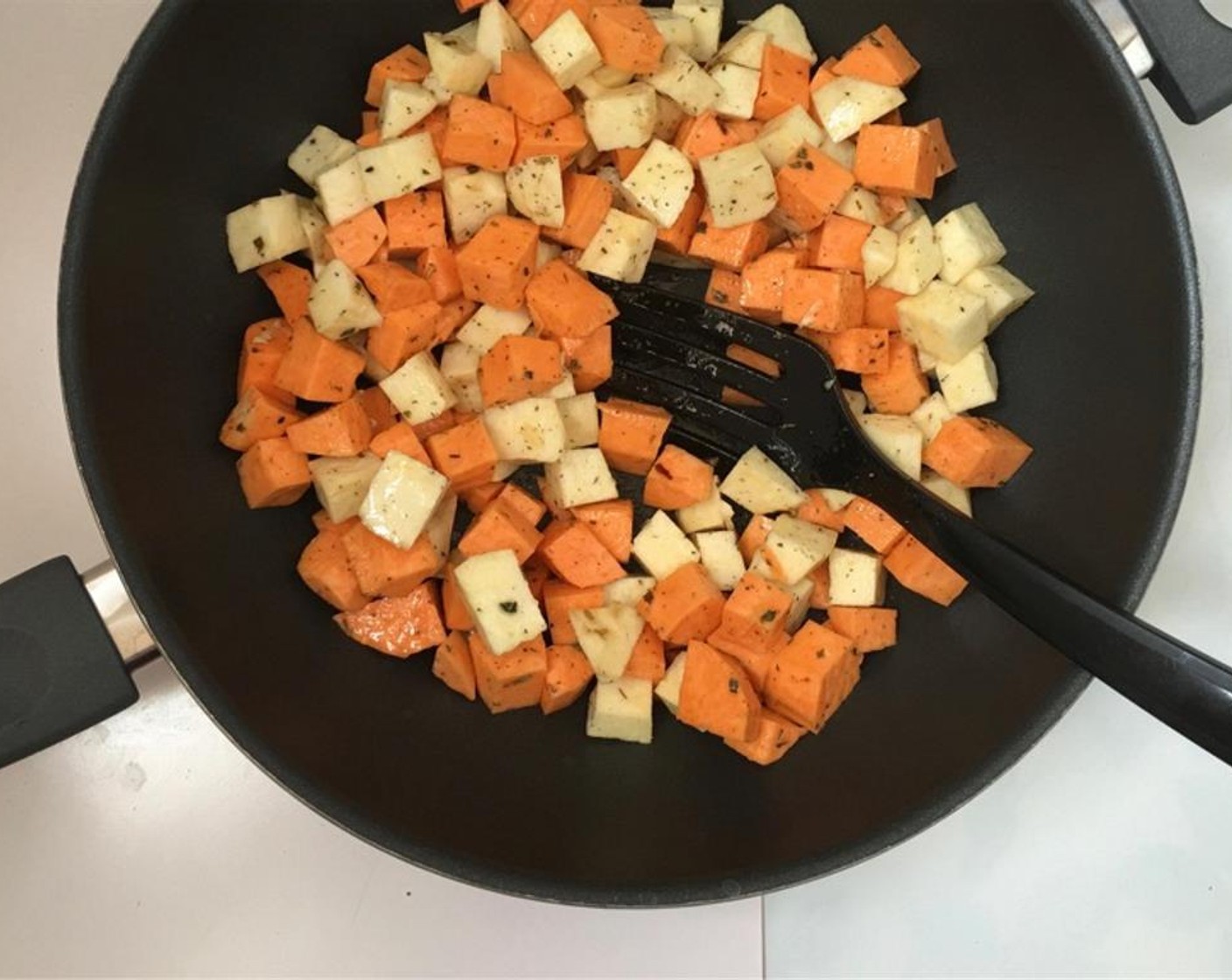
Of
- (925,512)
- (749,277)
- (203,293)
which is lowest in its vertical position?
(925,512)

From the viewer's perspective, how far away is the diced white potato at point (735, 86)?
1.26 metres

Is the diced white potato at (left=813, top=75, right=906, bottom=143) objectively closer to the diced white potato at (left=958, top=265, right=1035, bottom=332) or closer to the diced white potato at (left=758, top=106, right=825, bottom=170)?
the diced white potato at (left=758, top=106, right=825, bottom=170)

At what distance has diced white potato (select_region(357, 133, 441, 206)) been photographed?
47.2 inches

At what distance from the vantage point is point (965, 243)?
1.24m

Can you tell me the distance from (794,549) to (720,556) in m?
0.09

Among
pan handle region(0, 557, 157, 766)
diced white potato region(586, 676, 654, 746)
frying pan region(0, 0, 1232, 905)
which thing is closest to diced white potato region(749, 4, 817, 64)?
frying pan region(0, 0, 1232, 905)

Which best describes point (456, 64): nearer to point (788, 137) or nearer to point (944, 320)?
point (788, 137)

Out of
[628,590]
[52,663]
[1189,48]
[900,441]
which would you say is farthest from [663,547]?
[1189,48]

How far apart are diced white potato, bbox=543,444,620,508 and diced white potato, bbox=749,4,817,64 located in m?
0.49

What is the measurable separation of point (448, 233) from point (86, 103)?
0.48 metres

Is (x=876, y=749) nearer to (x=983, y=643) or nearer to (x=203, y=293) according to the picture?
(x=983, y=643)

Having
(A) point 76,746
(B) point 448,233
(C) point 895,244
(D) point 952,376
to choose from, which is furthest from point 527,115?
(A) point 76,746

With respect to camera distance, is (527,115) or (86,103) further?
(86,103)

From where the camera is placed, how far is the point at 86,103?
1.34 meters
